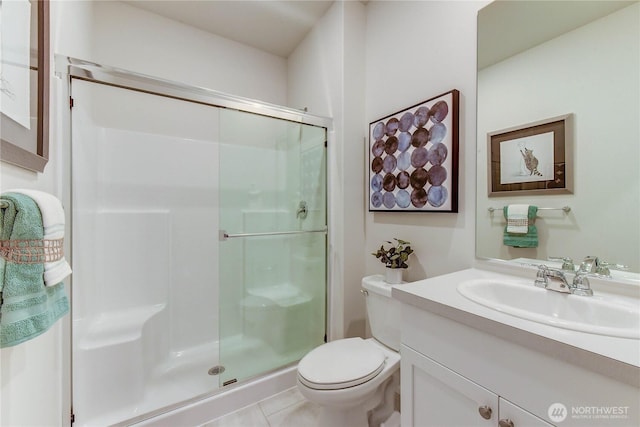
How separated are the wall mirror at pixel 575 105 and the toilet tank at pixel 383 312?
0.49 metres

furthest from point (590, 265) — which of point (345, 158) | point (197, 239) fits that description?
point (197, 239)

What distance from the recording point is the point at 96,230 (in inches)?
63.2

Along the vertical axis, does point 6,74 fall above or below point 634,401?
above

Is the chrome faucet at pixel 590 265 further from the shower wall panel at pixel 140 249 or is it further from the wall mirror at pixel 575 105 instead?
the shower wall panel at pixel 140 249

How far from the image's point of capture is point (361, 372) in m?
1.11

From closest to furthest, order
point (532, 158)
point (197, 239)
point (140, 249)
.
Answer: point (532, 158) < point (140, 249) < point (197, 239)

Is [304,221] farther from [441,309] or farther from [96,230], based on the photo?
[96,230]

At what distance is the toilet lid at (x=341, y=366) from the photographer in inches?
42.1

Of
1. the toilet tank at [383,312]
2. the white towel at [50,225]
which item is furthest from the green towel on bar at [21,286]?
the toilet tank at [383,312]

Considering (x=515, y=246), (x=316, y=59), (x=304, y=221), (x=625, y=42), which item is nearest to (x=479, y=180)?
(x=515, y=246)

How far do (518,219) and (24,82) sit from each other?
1.68m

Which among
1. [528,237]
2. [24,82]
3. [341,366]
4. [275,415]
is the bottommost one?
[275,415]

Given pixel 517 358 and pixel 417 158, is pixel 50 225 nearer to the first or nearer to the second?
pixel 517 358

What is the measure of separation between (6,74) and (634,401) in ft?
4.80
